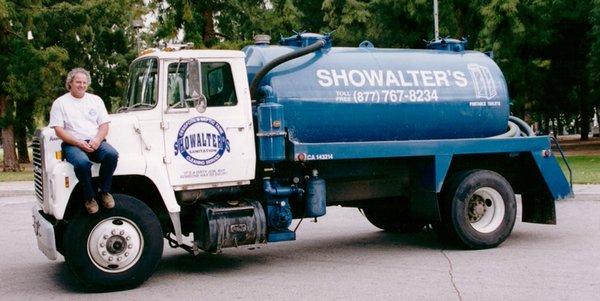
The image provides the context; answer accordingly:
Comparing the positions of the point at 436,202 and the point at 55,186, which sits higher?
the point at 55,186

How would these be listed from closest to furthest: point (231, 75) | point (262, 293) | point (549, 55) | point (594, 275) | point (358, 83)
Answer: point (262, 293)
point (594, 275)
point (231, 75)
point (358, 83)
point (549, 55)

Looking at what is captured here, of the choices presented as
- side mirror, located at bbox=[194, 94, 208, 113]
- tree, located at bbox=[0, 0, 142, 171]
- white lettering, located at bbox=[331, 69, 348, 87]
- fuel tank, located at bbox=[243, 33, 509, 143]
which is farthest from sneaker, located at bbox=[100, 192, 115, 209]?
tree, located at bbox=[0, 0, 142, 171]

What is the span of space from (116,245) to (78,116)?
4.55 feet

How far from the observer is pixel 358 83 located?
372 inches

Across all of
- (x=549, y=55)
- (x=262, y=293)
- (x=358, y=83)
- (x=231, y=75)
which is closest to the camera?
(x=262, y=293)

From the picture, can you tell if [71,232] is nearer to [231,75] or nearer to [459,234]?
[231,75]

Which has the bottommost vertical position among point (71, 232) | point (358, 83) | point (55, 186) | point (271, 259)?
point (271, 259)

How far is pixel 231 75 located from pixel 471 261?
3.57 meters

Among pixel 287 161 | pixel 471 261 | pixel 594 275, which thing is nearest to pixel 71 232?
pixel 287 161

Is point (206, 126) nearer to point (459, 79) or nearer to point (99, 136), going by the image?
point (99, 136)

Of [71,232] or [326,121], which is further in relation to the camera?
[326,121]

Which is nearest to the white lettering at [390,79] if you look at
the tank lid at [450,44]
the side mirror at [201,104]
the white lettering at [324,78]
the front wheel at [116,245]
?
the white lettering at [324,78]

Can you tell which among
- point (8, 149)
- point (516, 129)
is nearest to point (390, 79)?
point (516, 129)

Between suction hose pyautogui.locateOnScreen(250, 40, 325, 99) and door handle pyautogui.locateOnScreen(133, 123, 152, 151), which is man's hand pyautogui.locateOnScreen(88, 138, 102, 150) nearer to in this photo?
door handle pyautogui.locateOnScreen(133, 123, 152, 151)
